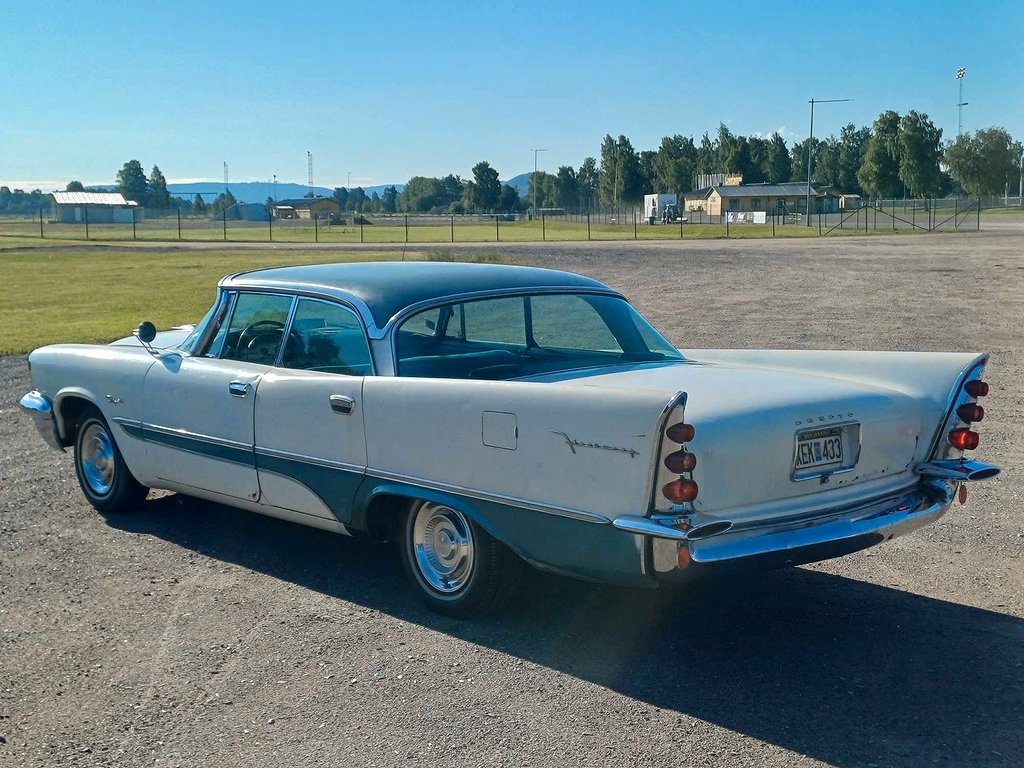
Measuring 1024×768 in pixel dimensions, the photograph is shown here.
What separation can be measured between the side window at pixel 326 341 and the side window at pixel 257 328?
116 mm

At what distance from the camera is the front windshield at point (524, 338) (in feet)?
17.4

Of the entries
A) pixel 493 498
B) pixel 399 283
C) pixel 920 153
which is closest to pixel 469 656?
pixel 493 498

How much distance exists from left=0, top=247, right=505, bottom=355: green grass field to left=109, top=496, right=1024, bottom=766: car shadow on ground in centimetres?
1192

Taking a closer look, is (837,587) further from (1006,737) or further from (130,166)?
(130,166)

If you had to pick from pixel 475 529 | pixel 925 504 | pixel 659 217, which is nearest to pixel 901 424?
pixel 925 504

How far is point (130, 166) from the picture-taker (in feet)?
655

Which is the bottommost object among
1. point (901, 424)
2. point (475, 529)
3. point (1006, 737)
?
point (1006, 737)

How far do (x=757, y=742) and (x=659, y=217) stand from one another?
107m

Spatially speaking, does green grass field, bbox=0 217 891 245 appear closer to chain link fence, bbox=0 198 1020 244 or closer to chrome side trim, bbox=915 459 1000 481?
chain link fence, bbox=0 198 1020 244

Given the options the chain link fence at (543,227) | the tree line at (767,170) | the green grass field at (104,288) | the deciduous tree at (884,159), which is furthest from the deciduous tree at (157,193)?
the green grass field at (104,288)

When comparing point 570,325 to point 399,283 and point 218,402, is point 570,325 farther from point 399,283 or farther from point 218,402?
point 218,402

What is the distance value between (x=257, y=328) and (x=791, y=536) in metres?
3.04

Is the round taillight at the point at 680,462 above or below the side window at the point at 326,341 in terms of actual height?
below

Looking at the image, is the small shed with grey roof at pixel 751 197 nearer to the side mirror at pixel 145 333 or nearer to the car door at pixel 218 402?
the side mirror at pixel 145 333
